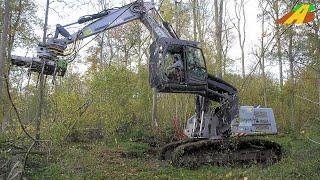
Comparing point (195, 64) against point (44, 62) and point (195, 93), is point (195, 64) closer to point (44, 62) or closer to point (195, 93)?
point (195, 93)

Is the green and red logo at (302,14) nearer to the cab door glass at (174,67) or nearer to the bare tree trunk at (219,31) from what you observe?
the cab door glass at (174,67)

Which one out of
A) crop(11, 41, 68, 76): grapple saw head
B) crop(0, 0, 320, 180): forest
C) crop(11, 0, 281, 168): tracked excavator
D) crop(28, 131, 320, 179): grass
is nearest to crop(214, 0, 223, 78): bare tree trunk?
crop(0, 0, 320, 180): forest

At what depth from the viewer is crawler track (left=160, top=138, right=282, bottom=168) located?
11109 mm

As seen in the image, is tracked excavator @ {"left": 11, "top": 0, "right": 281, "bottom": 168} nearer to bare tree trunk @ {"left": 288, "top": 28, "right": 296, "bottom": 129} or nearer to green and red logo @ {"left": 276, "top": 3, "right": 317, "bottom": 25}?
green and red logo @ {"left": 276, "top": 3, "right": 317, "bottom": 25}

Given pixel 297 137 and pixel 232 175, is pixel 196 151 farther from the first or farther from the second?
pixel 297 137

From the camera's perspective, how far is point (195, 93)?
38.2 feet

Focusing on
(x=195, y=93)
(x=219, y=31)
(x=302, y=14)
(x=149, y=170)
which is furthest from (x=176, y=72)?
(x=219, y=31)

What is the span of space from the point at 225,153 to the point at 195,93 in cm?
191

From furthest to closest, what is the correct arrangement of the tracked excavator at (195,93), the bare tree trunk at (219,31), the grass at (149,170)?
the bare tree trunk at (219,31) < the tracked excavator at (195,93) < the grass at (149,170)

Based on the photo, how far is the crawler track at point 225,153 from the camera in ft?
36.4

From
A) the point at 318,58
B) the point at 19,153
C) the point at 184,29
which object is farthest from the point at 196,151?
the point at 184,29

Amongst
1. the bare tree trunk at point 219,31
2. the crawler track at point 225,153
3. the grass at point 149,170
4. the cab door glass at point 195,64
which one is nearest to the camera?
the grass at point 149,170

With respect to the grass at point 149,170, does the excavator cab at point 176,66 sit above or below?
above

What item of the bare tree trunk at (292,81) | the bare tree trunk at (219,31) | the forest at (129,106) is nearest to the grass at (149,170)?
the forest at (129,106)
